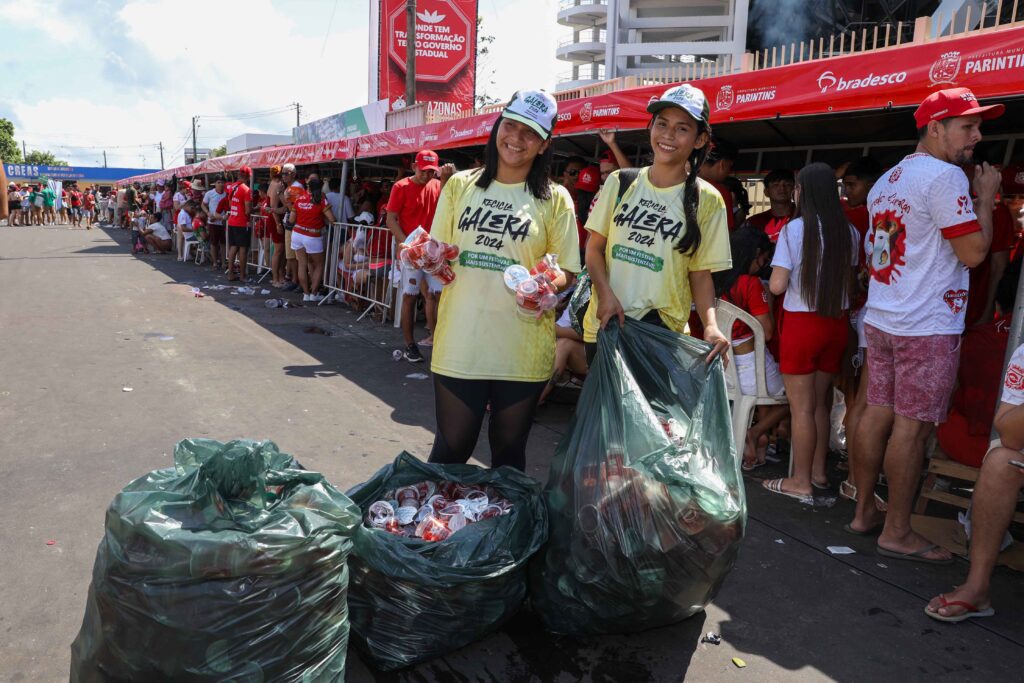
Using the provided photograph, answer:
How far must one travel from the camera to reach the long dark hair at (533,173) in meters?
2.85

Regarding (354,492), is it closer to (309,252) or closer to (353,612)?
(353,612)

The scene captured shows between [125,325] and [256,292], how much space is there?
11.7ft

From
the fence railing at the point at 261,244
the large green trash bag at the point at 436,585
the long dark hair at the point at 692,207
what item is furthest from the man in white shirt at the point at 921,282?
the fence railing at the point at 261,244

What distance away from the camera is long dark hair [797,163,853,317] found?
3.91 meters

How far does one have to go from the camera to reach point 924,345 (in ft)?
10.9

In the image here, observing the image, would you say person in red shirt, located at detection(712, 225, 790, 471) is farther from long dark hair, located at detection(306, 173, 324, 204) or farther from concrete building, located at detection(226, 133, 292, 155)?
concrete building, located at detection(226, 133, 292, 155)

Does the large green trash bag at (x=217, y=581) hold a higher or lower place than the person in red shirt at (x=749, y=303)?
lower

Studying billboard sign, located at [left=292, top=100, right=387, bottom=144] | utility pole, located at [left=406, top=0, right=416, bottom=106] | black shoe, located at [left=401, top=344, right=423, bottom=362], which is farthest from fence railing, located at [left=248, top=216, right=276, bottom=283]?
billboard sign, located at [left=292, top=100, right=387, bottom=144]

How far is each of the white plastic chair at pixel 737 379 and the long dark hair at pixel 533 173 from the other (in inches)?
75.3

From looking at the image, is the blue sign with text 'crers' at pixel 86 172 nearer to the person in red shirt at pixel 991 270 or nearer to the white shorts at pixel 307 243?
the white shorts at pixel 307 243

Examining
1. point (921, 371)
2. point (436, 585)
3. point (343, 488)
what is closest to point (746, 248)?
point (921, 371)

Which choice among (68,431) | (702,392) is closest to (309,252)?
(68,431)

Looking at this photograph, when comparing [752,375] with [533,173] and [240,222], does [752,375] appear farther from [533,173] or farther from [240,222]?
[240,222]

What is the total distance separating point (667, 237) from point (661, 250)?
2.1 inches
